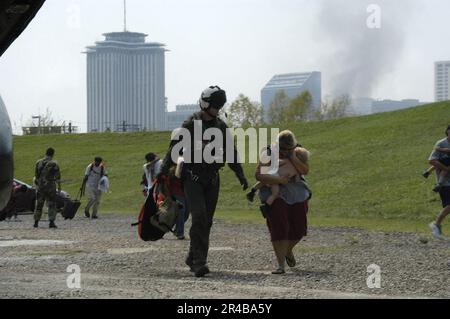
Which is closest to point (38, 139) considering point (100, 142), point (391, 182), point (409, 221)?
point (100, 142)

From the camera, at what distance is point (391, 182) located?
36.1 meters

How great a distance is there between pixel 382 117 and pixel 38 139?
84.3 ft

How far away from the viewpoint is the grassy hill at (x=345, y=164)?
109ft

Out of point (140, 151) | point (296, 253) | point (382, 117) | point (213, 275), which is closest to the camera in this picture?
point (213, 275)

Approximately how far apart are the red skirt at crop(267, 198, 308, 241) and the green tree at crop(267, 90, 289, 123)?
109 m

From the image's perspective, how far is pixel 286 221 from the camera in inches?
536

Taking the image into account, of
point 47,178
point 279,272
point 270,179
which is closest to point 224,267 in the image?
point 279,272

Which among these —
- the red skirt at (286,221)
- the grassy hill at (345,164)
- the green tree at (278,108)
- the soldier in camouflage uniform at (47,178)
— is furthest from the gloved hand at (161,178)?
the green tree at (278,108)

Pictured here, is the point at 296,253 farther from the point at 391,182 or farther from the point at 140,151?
the point at 140,151

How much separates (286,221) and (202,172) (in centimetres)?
127

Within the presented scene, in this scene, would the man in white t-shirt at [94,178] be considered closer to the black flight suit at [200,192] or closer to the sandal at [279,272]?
the black flight suit at [200,192]

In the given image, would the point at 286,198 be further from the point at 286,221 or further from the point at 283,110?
the point at 283,110

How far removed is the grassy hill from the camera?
33.1 m
